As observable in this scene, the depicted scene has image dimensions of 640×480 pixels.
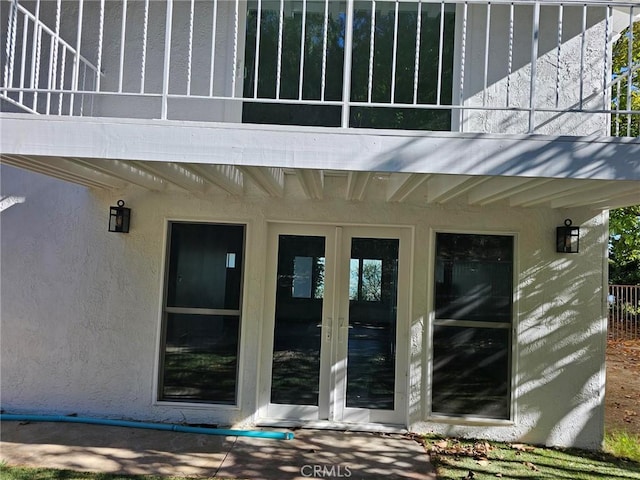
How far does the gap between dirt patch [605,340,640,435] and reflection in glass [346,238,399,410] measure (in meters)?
2.78

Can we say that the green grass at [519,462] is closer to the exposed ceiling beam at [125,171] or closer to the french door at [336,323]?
the french door at [336,323]

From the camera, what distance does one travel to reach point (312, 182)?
434cm

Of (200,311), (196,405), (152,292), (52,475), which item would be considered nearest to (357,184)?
(200,311)

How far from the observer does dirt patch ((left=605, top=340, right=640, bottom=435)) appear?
19.4ft

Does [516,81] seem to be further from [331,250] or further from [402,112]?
[331,250]

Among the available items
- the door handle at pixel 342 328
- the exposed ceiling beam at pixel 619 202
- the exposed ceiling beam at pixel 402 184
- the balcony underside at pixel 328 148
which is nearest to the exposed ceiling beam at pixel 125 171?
the balcony underside at pixel 328 148

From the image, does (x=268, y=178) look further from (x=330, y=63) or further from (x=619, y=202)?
(x=619, y=202)

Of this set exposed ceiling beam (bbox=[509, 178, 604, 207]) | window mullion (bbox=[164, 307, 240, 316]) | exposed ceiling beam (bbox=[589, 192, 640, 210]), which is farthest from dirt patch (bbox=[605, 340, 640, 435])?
window mullion (bbox=[164, 307, 240, 316])

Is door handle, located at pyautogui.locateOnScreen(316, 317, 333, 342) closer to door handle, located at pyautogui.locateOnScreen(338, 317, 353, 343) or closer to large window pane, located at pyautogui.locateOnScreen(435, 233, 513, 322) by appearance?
door handle, located at pyautogui.locateOnScreen(338, 317, 353, 343)

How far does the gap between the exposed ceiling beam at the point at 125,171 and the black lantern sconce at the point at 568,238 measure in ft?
13.8

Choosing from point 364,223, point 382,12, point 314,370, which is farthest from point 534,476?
point 382,12

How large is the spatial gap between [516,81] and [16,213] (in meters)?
5.80

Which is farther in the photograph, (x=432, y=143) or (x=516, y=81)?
(x=516, y=81)

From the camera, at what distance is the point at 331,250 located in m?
5.35
